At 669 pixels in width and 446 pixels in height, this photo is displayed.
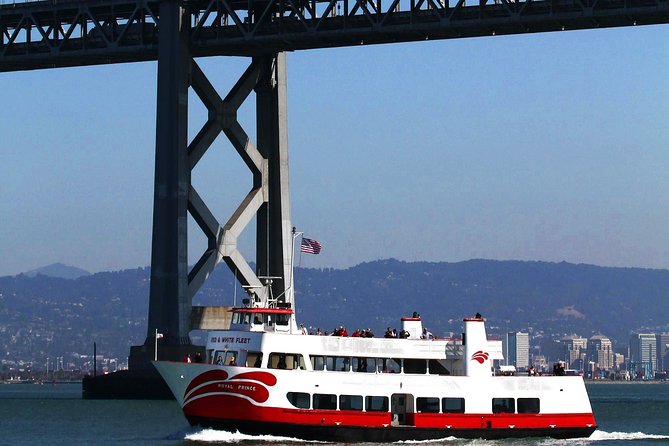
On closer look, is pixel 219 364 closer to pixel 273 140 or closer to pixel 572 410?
pixel 572 410

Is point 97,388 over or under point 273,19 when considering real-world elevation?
under

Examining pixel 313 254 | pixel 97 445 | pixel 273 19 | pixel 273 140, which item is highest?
pixel 273 19

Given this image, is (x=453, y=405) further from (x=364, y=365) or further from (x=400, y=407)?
(x=364, y=365)

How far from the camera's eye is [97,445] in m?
55.4

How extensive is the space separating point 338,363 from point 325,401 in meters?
1.30

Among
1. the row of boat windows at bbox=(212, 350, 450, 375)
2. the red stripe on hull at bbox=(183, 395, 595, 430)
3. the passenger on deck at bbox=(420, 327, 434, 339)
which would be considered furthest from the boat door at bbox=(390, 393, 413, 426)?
the passenger on deck at bbox=(420, 327, 434, 339)

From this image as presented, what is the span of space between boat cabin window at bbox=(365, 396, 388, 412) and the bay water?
1773mm

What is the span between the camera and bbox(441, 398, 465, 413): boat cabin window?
52031 millimetres

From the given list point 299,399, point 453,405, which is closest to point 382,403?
point 453,405

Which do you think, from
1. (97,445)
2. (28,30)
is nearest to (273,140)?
(28,30)

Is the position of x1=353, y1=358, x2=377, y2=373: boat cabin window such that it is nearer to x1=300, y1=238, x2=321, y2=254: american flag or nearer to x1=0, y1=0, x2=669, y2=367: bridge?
x1=300, y1=238, x2=321, y2=254: american flag

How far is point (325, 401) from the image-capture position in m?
50.8

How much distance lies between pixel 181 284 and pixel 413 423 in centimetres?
3000

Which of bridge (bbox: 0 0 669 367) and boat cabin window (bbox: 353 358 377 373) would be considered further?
bridge (bbox: 0 0 669 367)
